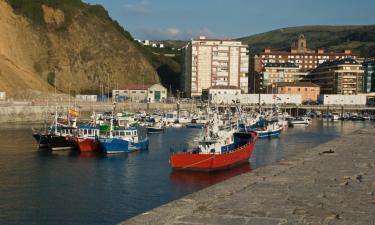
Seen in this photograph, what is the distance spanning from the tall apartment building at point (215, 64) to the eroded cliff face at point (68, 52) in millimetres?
15417

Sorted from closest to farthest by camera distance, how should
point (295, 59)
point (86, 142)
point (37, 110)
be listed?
1. point (86, 142)
2. point (37, 110)
3. point (295, 59)

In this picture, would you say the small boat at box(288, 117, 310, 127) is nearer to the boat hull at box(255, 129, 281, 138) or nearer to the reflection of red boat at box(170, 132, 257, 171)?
the boat hull at box(255, 129, 281, 138)

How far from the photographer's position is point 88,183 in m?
31.3

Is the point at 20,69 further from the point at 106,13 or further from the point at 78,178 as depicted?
the point at 78,178

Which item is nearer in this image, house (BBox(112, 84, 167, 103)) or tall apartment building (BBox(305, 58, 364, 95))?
house (BBox(112, 84, 167, 103))

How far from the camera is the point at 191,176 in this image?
1298 inches

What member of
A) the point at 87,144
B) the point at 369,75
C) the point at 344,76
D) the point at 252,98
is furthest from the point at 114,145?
the point at 369,75

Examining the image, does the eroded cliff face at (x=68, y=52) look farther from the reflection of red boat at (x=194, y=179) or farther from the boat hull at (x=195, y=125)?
the reflection of red boat at (x=194, y=179)

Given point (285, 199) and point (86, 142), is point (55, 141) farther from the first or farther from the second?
point (285, 199)

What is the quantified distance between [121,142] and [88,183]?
1439 centimetres

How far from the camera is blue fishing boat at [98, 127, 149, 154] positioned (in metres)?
45.2

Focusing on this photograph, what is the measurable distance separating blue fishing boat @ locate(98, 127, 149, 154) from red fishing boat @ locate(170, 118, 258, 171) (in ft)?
36.0

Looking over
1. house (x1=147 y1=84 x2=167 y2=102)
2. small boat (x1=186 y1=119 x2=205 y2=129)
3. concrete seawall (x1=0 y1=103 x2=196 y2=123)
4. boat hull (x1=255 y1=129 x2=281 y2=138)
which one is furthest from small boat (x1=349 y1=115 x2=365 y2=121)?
boat hull (x1=255 y1=129 x2=281 y2=138)

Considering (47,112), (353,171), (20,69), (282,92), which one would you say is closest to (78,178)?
(353,171)
